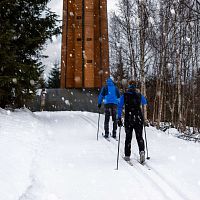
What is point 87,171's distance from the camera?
794 centimetres

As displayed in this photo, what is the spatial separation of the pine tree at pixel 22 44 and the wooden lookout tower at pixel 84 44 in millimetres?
15958

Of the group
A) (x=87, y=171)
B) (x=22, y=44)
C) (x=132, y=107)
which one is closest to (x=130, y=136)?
(x=132, y=107)

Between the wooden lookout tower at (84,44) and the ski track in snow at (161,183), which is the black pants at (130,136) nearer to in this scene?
the ski track in snow at (161,183)

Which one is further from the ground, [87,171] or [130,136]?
[130,136]

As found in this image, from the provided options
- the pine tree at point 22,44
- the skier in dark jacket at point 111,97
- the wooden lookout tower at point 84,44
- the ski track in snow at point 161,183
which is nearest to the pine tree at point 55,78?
the wooden lookout tower at point 84,44

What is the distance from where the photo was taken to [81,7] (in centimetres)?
3406

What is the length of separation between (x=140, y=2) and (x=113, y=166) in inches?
514

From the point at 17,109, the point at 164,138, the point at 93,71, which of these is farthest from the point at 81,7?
the point at 164,138

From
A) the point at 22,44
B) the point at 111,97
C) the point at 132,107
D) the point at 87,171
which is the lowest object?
the point at 87,171

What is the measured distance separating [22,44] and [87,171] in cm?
1055

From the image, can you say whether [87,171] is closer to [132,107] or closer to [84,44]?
[132,107]

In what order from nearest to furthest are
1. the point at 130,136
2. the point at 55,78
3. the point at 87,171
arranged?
the point at 87,171
the point at 130,136
the point at 55,78

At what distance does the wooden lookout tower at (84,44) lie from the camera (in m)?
33.9

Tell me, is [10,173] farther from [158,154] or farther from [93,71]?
→ [93,71]
